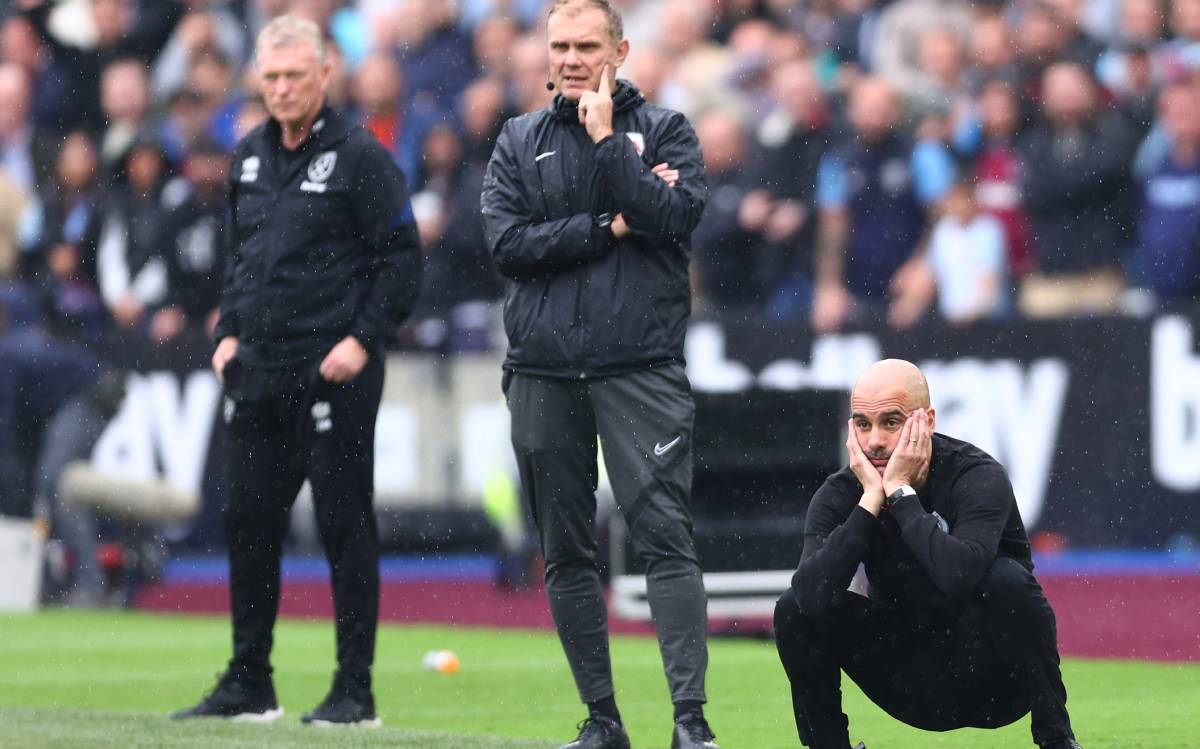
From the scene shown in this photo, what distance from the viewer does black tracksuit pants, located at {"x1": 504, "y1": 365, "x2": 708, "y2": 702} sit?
22.2ft

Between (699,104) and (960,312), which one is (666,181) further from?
(699,104)

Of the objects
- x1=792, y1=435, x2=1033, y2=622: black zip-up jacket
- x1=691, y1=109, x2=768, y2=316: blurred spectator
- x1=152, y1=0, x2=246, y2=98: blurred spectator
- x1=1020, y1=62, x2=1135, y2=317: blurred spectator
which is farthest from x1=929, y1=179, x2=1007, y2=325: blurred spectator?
x1=792, y1=435, x2=1033, y2=622: black zip-up jacket

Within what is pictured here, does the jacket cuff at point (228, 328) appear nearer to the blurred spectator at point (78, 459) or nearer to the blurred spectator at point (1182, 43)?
the blurred spectator at point (78, 459)

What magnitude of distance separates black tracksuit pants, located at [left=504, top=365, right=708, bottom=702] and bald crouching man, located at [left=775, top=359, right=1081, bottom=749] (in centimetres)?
70

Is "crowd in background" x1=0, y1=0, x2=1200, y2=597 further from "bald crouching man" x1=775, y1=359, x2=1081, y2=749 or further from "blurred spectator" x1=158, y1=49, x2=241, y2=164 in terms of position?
"bald crouching man" x1=775, y1=359, x2=1081, y2=749

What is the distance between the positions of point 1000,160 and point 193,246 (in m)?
5.88

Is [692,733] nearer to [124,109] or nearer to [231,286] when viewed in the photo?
[231,286]

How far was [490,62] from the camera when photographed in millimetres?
17719

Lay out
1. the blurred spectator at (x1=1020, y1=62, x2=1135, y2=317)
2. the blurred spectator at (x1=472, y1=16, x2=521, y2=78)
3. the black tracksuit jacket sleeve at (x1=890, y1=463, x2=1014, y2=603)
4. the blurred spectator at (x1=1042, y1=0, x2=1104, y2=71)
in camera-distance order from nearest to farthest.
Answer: the black tracksuit jacket sleeve at (x1=890, y1=463, x2=1014, y2=603) < the blurred spectator at (x1=1020, y1=62, x2=1135, y2=317) < the blurred spectator at (x1=1042, y1=0, x2=1104, y2=71) < the blurred spectator at (x1=472, y1=16, x2=521, y2=78)

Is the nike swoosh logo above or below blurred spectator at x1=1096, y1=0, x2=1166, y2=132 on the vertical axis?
below

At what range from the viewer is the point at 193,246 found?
1692cm

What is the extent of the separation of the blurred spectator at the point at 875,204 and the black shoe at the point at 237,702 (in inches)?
288

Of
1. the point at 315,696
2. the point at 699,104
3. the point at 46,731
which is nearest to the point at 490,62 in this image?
the point at 699,104

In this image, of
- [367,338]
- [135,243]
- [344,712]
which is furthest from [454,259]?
[344,712]
